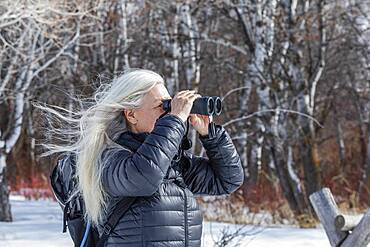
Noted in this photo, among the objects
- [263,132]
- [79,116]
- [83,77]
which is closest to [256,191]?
[263,132]

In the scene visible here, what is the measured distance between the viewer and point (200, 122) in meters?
2.98

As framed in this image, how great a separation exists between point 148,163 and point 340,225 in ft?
8.37

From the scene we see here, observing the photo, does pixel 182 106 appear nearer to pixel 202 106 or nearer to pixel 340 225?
pixel 202 106

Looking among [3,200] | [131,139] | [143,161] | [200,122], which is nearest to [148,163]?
[143,161]

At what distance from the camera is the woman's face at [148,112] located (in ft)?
9.52

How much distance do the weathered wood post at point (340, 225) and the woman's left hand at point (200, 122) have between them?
7.14 feet

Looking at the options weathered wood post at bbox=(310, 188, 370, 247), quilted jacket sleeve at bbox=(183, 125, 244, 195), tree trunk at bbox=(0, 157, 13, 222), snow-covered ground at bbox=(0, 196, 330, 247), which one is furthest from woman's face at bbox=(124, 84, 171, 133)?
tree trunk at bbox=(0, 157, 13, 222)

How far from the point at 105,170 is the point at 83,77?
12.4 metres

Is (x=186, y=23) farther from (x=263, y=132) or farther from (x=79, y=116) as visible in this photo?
(x=79, y=116)

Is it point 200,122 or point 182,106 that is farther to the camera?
point 200,122

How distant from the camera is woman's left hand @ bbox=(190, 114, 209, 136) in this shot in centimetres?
297

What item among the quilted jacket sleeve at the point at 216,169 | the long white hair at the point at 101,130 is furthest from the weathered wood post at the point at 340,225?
the long white hair at the point at 101,130

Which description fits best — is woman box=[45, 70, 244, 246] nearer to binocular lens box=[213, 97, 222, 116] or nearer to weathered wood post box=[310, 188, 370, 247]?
binocular lens box=[213, 97, 222, 116]

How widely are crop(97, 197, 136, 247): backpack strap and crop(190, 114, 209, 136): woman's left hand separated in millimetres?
387
